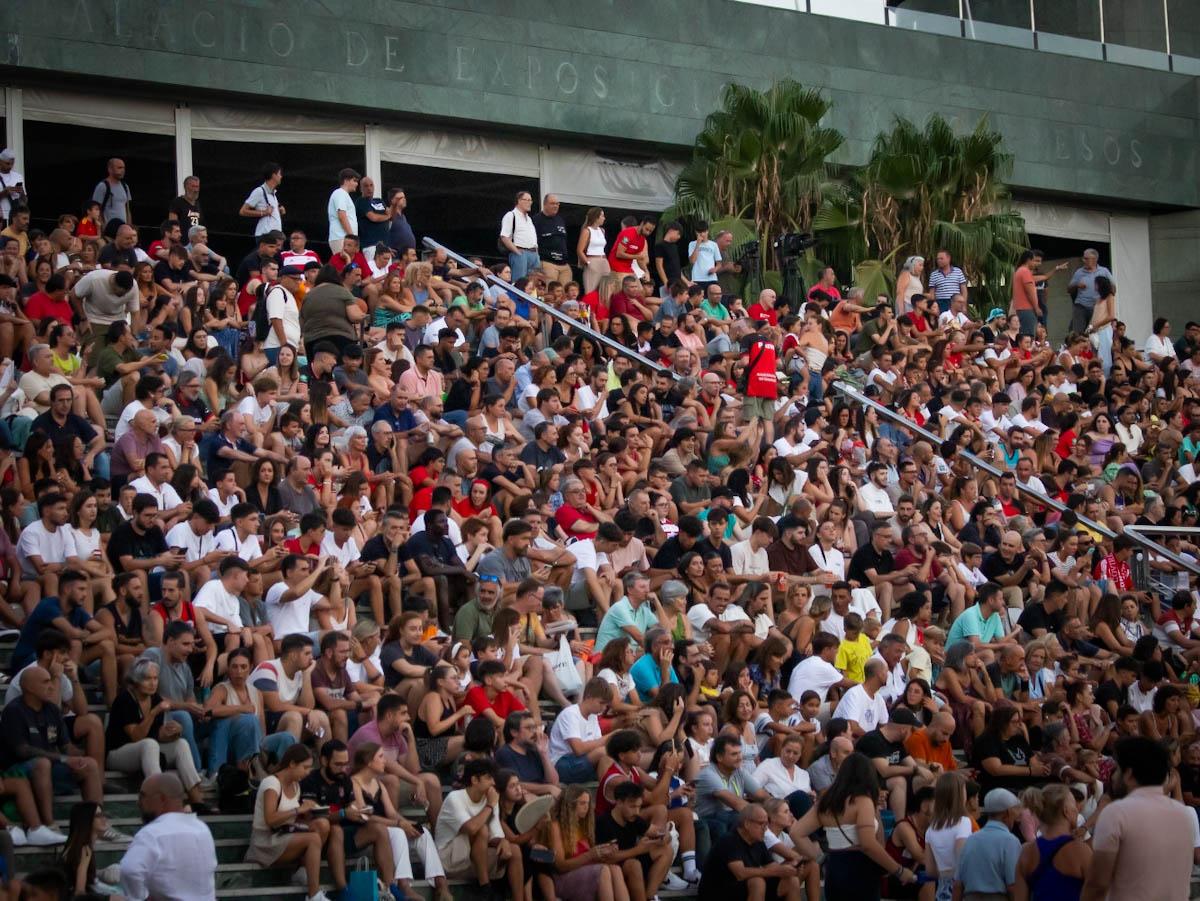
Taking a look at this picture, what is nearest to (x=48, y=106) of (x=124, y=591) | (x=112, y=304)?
(x=112, y=304)

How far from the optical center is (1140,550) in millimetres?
18531

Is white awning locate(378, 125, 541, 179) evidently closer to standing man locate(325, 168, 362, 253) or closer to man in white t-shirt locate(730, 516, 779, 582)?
standing man locate(325, 168, 362, 253)

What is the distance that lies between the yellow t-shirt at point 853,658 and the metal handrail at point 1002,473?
14.7 feet

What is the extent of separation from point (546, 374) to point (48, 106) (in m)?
7.95

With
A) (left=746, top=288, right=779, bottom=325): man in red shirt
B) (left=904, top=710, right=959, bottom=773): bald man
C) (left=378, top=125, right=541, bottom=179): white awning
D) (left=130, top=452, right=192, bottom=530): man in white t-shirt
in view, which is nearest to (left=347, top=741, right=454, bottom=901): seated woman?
(left=130, top=452, right=192, bottom=530): man in white t-shirt

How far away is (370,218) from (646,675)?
29.6 feet

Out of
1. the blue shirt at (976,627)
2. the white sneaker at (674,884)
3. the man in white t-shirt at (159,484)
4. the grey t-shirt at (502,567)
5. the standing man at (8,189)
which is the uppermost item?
the standing man at (8,189)

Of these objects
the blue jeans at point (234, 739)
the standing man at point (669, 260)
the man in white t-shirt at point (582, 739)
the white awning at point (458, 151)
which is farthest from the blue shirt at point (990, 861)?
the white awning at point (458, 151)

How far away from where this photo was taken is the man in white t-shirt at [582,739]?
1268cm

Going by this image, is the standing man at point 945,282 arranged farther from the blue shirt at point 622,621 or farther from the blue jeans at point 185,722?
the blue jeans at point 185,722

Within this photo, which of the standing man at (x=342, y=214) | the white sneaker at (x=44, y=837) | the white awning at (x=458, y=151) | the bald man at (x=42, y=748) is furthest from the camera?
the white awning at (x=458, y=151)

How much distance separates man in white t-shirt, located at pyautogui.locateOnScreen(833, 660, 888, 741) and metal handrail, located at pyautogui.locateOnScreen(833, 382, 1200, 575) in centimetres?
505

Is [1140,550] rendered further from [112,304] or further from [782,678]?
[112,304]

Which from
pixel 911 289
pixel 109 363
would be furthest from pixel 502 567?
pixel 911 289
